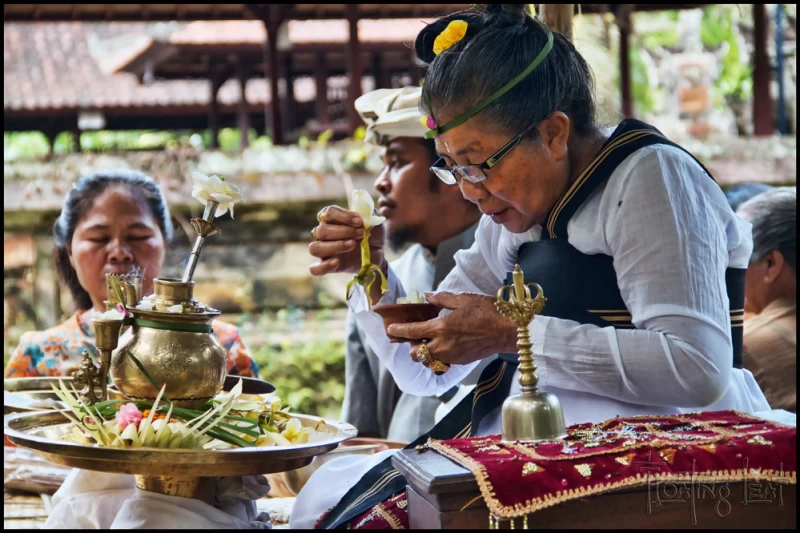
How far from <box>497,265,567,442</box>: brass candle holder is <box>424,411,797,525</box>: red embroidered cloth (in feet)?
0.12

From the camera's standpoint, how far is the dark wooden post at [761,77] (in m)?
12.5

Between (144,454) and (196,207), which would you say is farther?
(196,207)

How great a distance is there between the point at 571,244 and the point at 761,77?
11452 mm

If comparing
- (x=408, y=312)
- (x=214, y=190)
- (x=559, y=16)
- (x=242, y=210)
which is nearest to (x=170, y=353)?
(x=214, y=190)

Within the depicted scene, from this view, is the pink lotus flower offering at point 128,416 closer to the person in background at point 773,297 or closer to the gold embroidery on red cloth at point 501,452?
the gold embroidery on red cloth at point 501,452

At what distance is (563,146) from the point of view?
2.46 m

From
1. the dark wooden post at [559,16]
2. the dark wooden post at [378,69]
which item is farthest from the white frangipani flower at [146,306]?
the dark wooden post at [378,69]

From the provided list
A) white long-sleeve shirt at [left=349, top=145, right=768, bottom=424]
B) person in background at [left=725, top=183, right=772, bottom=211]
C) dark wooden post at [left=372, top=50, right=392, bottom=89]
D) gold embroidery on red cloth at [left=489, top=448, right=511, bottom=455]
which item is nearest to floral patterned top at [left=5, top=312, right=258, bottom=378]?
white long-sleeve shirt at [left=349, top=145, right=768, bottom=424]

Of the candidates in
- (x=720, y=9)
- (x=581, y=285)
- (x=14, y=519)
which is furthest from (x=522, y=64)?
(x=720, y=9)

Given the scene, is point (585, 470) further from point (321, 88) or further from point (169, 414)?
point (321, 88)

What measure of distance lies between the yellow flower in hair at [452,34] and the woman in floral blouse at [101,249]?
6.49 ft

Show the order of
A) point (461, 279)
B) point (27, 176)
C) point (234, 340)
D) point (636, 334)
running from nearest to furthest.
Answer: point (636, 334) < point (461, 279) < point (234, 340) < point (27, 176)

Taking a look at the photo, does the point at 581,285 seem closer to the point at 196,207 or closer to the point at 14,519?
the point at 14,519

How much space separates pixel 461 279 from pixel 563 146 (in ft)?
2.15
